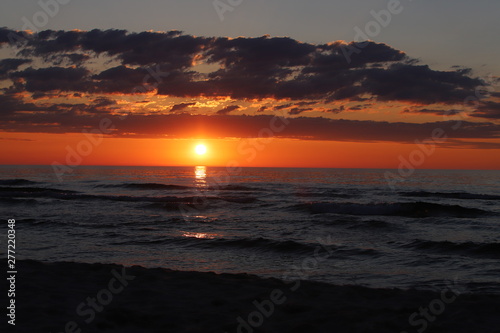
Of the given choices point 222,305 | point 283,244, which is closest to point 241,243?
point 283,244

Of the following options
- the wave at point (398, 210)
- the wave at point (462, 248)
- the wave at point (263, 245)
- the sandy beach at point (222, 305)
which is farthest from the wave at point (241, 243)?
the wave at point (398, 210)

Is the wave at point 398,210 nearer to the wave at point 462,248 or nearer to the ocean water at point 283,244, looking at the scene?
the ocean water at point 283,244

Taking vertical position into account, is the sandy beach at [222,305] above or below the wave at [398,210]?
below

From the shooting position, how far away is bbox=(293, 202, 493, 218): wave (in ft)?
105

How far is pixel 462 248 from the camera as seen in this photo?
17.1 metres

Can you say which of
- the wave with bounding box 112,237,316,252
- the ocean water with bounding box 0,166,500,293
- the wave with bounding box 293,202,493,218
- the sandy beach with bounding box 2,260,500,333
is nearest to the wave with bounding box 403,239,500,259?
the ocean water with bounding box 0,166,500,293

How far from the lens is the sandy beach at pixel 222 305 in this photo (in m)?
7.82

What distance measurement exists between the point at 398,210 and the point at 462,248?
1655 centimetres

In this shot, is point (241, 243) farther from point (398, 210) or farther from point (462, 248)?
point (398, 210)

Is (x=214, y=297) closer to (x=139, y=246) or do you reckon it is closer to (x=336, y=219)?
(x=139, y=246)

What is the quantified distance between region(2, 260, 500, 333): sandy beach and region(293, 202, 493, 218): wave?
70.4 feet

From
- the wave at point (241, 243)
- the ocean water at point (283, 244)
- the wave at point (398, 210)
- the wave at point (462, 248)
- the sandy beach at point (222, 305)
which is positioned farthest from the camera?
the wave at point (398, 210)

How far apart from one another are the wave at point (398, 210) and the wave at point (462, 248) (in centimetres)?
1363

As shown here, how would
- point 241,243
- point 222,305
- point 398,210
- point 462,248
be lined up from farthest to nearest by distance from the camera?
point 398,210, point 241,243, point 462,248, point 222,305
